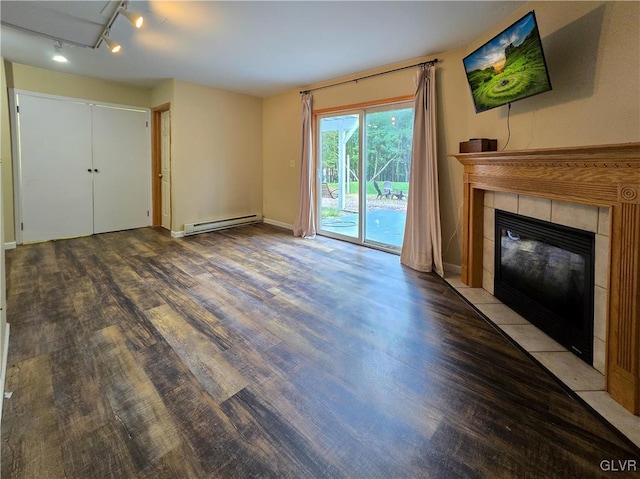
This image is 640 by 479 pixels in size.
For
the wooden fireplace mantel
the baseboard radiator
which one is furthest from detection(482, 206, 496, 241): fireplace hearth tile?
the baseboard radiator

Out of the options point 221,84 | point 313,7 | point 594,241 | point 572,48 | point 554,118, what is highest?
point 221,84

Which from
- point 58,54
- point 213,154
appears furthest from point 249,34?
point 213,154

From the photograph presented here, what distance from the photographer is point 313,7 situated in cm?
260

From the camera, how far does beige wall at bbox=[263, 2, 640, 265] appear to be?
1.73 meters

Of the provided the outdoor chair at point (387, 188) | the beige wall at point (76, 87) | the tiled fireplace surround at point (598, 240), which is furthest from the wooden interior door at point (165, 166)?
the tiled fireplace surround at point (598, 240)

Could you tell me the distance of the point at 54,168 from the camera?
4.65 meters

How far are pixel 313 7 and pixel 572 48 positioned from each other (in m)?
1.91

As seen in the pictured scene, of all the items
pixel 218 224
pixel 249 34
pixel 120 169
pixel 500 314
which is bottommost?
pixel 500 314

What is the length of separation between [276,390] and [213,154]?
481 cm

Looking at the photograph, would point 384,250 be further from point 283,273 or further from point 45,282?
point 45,282

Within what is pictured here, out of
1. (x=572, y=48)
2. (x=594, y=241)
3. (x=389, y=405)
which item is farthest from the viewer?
(x=572, y=48)

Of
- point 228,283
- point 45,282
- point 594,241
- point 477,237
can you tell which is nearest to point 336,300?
point 228,283

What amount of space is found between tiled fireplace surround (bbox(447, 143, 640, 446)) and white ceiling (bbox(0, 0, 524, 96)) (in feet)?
4.58

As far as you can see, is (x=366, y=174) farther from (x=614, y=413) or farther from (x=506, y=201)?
(x=614, y=413)
